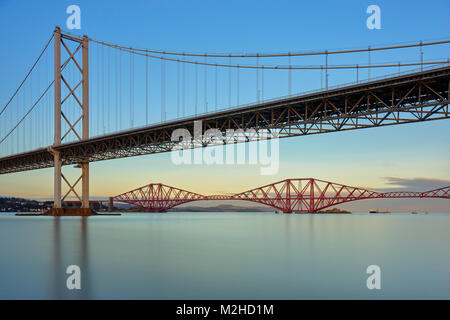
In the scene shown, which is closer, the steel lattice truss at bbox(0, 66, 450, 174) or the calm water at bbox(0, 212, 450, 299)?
the calm water at bbox(0, 212, 450, 299)

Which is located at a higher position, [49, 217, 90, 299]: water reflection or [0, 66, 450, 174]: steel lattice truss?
[0, 66, 450, 174]: steel lattice truss

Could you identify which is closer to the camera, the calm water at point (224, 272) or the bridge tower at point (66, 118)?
the calm water at point (224, 272)

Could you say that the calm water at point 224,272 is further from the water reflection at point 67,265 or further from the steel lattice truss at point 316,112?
the steel lattice truss at point 316,112

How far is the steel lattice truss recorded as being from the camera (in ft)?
80.7

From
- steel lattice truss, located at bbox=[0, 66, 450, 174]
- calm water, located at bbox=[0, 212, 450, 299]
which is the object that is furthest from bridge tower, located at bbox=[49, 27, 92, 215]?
calm water, located at bbox=[0, 212, 450, 299]

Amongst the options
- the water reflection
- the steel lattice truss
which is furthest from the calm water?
the steel lattice truss

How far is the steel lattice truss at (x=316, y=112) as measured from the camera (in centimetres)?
2459

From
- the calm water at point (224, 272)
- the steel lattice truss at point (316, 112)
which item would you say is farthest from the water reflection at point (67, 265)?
the steel lattice truss at point (316, 112)

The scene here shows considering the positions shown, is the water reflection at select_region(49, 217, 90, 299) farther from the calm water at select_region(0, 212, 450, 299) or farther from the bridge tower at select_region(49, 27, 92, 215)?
the bridge tower at select_region(49, 27, 92, 215)

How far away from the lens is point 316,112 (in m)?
29.4

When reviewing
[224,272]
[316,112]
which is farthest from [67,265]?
[316,112]

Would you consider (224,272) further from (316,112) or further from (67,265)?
(316,112)
